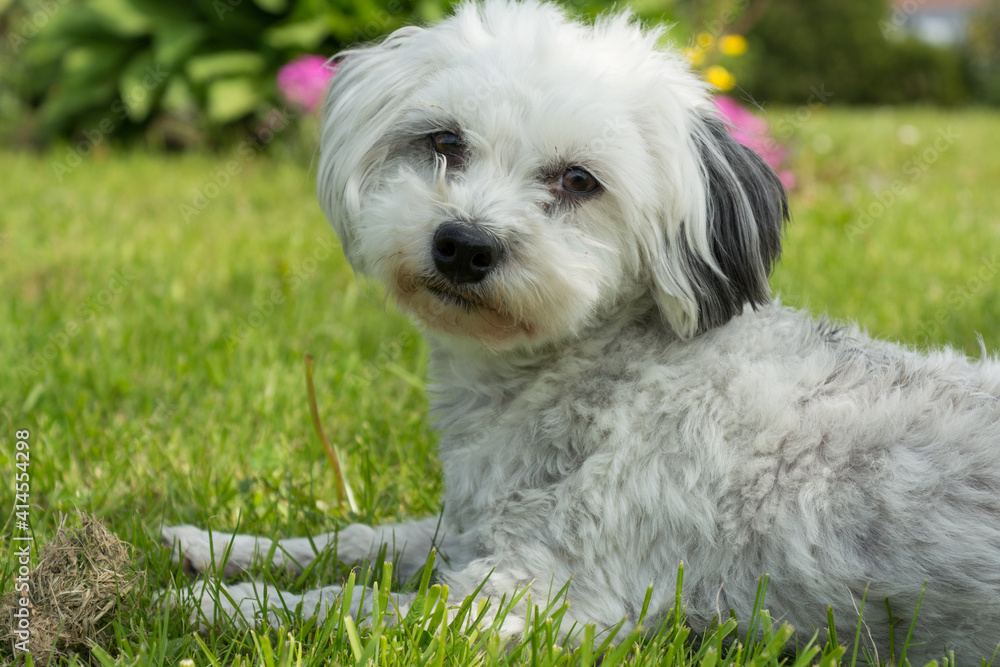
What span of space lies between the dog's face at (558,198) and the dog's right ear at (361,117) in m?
0.03

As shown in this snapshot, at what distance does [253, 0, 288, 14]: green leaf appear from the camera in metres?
8.00

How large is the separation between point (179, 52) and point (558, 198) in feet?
23.0

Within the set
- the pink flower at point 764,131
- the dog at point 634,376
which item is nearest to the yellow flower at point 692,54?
the dog at point 634,376

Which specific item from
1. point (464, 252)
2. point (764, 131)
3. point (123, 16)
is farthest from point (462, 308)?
point (123, 16)

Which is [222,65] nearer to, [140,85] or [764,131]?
[140,85]

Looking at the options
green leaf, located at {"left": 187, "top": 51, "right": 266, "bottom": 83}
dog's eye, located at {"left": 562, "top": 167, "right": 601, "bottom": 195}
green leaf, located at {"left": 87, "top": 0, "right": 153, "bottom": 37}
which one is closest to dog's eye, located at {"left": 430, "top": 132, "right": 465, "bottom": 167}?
dog's eye, located at {"left": 562, "top": 167, "right": 601, "bottom": 195}

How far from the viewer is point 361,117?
244cm

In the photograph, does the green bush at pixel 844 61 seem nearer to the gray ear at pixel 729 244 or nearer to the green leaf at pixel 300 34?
the green leaf at pixel 300 34

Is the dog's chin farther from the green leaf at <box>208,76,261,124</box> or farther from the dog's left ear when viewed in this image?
the green leaf at <box>208,76,261,124</box>

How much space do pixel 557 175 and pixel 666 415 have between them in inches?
25.6

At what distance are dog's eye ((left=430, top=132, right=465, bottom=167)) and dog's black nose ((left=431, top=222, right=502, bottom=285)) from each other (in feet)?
0.96

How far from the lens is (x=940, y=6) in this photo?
1535 inches

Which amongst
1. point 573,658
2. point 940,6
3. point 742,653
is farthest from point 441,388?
point 940,6

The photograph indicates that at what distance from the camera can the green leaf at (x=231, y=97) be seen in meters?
7.92
